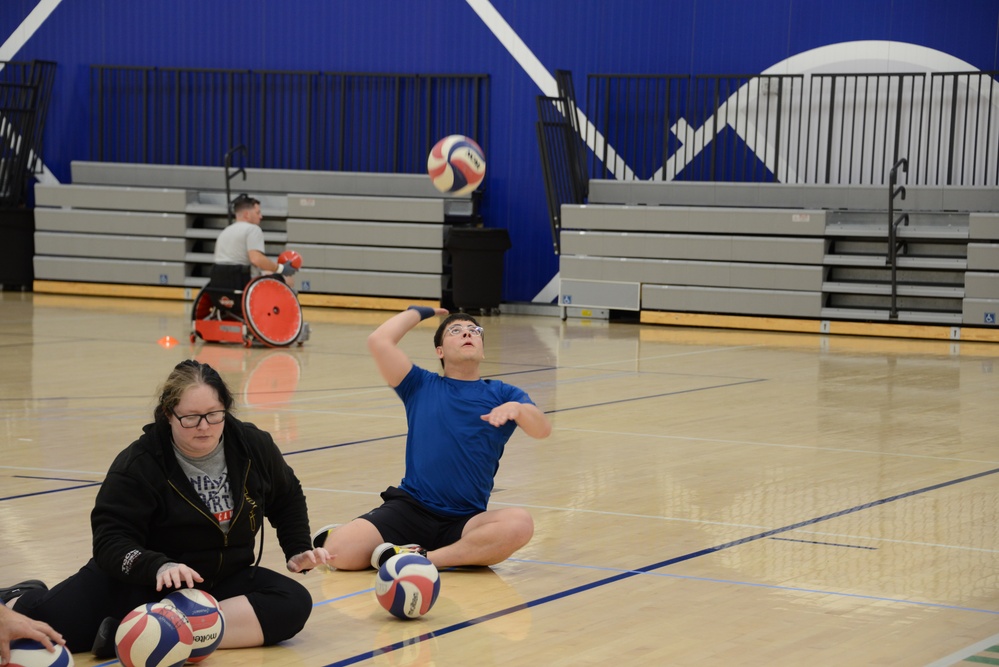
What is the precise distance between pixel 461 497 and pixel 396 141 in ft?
45.9

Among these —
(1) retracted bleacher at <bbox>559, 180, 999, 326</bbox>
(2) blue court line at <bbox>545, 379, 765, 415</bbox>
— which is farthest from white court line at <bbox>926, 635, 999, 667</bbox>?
(1) retracted bleacher at <bbox>559, 180, 999, 326</bbox>

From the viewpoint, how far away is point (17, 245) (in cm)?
1922

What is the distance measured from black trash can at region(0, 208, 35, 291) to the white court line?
17051mm

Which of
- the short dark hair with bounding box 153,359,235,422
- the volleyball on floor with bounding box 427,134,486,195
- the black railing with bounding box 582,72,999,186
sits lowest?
the short dark hair with bounding box 153,359,235,422

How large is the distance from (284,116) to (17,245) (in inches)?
156

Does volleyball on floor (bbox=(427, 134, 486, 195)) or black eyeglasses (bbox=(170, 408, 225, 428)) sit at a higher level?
volleyball on floor (bbox=(427, 134, 486, 195))

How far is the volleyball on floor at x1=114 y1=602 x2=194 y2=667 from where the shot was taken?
12.0 ft

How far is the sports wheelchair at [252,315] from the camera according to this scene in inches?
496

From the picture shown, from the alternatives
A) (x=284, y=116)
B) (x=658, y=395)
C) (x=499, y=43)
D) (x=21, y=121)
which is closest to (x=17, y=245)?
(x=21, y=121)

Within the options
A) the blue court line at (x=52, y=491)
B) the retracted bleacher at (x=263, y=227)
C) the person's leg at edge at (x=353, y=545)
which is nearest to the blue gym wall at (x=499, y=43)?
the retracted bleacher at (x=263, y=227)

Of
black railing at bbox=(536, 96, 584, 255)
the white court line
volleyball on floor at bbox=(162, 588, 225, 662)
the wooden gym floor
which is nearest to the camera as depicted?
volleyball on floor at bbox=(162, 588, 225, 662)

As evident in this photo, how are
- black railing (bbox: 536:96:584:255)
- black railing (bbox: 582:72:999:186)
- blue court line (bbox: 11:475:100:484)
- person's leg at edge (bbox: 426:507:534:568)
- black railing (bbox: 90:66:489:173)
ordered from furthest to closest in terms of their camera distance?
1. black railing (bbox: 90:66:489:173)
2. black railing (bbox: 536:96:584:255)
3. black railing (bbox: 582:72:999:186)
4. blue court line (bbox: 11:475:100:484)
5. person's leg at edge (bbox: 426:507:534:568)

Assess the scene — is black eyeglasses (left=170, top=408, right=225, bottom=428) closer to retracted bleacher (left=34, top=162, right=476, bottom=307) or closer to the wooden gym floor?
the wooden gym floor

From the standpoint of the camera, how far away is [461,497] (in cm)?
511
